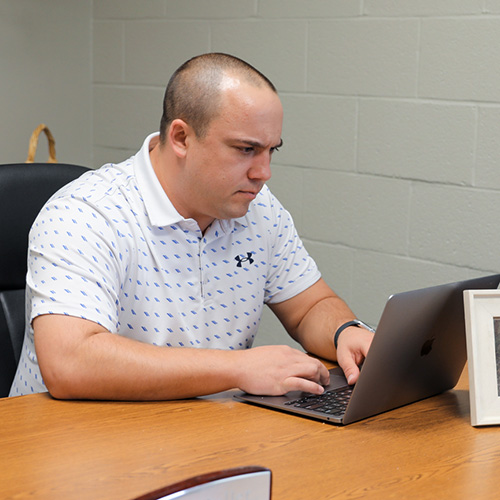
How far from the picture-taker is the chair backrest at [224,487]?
0.57 metres

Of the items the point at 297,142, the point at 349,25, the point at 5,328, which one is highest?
the point at 349,25

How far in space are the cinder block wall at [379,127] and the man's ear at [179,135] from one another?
40.1 inches

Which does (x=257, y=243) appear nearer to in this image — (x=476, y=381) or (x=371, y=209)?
(x=476, y=381)

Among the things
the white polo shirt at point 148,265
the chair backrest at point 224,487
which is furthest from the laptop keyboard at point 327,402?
the chair backrest at point 224,487

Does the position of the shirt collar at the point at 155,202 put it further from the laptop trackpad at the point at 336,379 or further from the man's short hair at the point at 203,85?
the laptop trackpad at the point at 336,379

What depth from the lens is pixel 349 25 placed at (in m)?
2.57

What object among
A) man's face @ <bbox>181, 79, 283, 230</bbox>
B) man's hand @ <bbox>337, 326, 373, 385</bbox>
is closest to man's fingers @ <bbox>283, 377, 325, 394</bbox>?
man's hand @ <bbox>337, 326, 373, 385</bbox>

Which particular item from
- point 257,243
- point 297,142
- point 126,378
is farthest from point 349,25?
point 126,378

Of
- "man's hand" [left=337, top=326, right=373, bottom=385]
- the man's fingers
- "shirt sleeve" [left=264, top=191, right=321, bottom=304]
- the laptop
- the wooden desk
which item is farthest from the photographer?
"shirt sleeve" [left=264, top=191, right=321, bottom=304]

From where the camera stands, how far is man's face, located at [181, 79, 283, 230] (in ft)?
5.12

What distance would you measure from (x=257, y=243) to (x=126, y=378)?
0.55m

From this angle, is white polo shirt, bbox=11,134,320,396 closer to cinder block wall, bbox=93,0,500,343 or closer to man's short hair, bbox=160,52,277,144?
man's short hair, bbox=160,52,277,144

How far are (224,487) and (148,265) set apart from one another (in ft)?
3.41

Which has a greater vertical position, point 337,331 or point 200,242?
point 200,242
